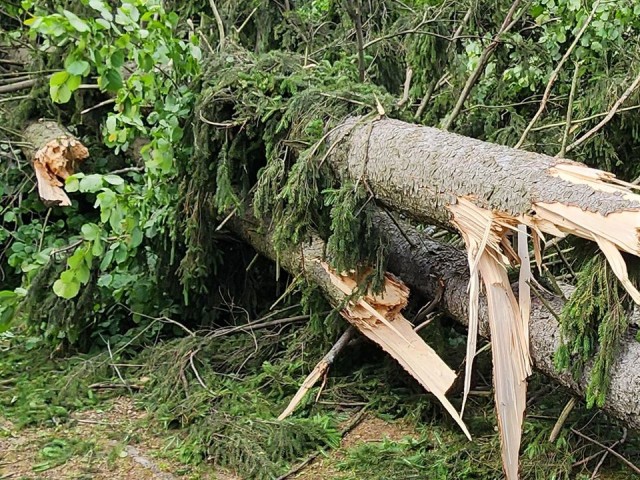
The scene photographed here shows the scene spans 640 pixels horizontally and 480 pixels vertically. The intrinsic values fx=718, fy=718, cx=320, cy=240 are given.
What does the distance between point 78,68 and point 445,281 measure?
190 centimetres

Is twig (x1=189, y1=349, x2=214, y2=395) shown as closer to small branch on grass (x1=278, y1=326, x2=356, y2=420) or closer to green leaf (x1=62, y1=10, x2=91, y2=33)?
small branch on grass (x1=278, y1=326, x2=356, y2=420)

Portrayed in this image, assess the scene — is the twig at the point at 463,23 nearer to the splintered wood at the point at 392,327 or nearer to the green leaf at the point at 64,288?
the splintered wood at the point at 392,327

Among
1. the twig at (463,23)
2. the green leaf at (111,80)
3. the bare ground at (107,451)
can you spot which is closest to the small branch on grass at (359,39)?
the twig at (463,23)

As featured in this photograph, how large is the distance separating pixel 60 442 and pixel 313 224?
1592 mm

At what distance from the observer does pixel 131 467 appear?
322 centimetres

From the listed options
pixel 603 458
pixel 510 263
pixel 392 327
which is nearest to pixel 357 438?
pixel 392 327

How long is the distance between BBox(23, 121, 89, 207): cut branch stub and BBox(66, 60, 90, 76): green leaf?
2322mm

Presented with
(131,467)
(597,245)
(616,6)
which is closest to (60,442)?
(131,467)

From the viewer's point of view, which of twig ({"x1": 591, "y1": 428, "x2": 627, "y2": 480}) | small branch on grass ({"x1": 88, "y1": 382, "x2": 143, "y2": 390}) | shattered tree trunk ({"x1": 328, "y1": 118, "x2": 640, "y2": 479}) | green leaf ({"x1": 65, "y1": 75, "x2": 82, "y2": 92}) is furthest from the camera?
small branch on grass ({"x1": 88, "y1": 382, "x2": 143, "y2": 390})

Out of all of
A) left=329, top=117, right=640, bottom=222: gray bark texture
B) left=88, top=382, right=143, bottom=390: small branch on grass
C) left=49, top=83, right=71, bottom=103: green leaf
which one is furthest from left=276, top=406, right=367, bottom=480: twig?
left=49, top=83, right=71, bottom=103: green leaf

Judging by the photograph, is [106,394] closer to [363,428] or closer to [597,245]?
[363,428]

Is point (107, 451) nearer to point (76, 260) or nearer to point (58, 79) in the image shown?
point (76, 260)

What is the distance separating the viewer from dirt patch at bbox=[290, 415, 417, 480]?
10.2 ft

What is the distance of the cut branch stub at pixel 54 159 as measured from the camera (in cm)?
502
